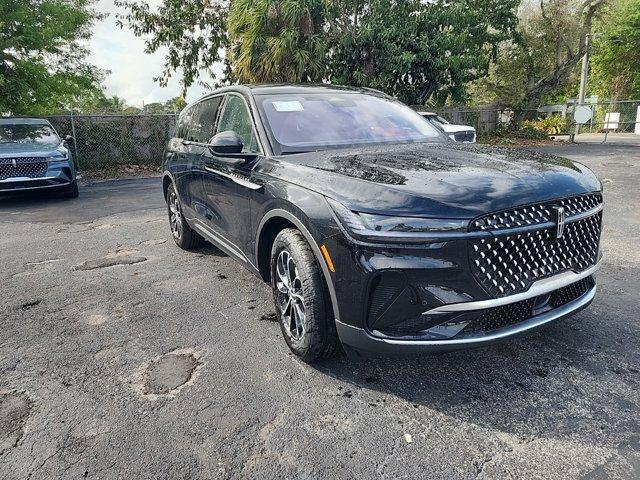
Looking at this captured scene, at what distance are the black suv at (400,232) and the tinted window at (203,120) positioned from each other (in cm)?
84

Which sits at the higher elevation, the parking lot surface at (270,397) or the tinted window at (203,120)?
the tinted window at (203,120)

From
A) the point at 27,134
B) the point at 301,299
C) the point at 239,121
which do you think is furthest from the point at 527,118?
the point at 301,299

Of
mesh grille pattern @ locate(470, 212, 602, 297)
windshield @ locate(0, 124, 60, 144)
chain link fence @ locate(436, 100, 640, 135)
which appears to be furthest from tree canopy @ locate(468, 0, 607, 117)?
mesh grille pattern @ locate(470, 212, 602, 297)

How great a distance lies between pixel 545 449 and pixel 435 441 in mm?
474

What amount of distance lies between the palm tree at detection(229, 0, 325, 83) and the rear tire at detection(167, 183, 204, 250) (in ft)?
33.1

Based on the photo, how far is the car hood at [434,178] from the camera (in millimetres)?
2273

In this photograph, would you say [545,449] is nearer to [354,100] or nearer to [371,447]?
[371,447]

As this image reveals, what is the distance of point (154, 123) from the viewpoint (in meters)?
14.4

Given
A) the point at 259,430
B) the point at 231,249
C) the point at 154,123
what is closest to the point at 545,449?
the point at 259,430

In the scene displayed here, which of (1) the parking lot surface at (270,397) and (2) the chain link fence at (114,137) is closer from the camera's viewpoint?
(1) the parking lot surface at (270,397)

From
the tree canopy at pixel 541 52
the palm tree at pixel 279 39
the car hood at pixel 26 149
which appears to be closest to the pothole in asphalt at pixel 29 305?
the car hood at pixel 26 149

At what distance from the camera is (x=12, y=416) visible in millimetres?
2508

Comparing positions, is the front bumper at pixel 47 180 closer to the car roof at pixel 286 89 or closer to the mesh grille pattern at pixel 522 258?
the car roof at pixel 286 89

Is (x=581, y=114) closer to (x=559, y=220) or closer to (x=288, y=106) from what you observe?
(x=288, y=106)
